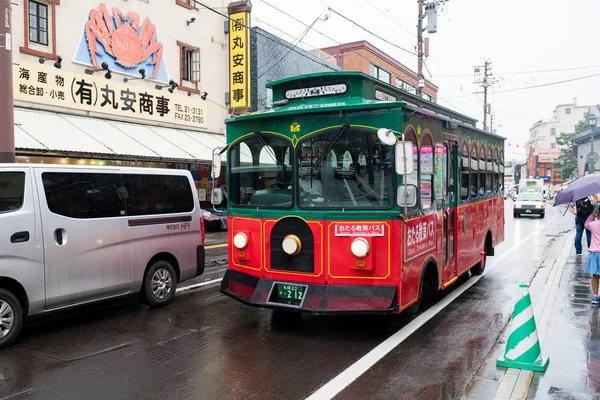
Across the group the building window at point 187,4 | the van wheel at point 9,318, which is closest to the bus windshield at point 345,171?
the van wheel at point 9,318

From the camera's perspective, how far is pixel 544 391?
15.8ft

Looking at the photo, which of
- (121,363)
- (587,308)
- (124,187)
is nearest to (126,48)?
(124,187)

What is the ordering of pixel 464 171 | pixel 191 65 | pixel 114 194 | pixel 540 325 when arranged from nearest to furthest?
pixel 540 325
pixel 114 194
pixel 464 171
pixel 191 65

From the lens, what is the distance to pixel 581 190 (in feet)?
27.9

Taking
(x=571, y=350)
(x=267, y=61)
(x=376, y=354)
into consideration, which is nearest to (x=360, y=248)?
(x=376, y=354)

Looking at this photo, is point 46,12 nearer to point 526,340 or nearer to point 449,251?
point 449,251

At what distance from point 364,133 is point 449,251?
10.0 ft

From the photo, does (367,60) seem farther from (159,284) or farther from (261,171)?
(261,171)

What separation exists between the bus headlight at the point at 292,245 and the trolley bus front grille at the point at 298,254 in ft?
0.18

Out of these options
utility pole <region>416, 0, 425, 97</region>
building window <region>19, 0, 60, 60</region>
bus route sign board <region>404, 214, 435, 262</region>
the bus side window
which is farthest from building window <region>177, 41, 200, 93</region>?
bus route sign board <region>404, 214, 435, 262</region>

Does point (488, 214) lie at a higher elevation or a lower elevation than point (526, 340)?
higher

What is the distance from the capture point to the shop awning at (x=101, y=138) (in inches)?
536

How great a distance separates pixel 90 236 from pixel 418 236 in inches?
171

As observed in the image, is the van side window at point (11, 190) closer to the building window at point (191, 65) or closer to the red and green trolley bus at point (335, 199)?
the red and green trolley bus at point (335, 199)
